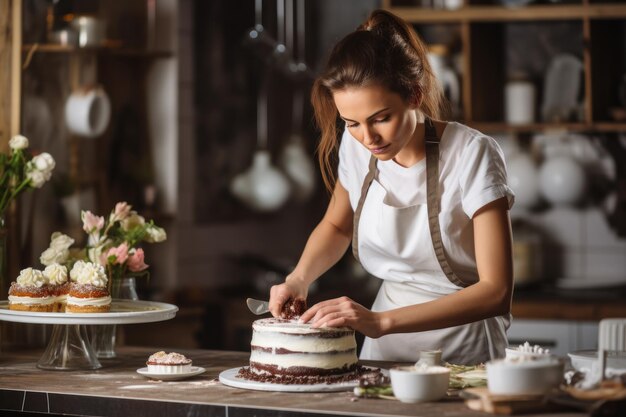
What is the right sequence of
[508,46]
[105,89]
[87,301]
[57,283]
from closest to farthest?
[87,301] < [57,283] < [105,89] < [508,46]

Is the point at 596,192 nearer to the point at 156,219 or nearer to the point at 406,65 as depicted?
the point at 156,219

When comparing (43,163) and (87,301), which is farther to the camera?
(43,163)

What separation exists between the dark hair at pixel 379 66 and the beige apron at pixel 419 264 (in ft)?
0.59

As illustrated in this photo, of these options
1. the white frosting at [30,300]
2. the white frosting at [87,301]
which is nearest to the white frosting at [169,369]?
the white frosting at [87,301]

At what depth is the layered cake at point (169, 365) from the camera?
225 cm

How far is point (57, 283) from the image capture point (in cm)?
250

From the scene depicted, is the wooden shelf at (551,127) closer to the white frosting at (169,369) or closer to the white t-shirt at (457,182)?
the white t-shirt at (457,182)

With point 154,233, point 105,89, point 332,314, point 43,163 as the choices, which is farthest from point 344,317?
point 105,89

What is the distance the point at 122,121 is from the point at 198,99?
56 cm

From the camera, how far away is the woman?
2277mm

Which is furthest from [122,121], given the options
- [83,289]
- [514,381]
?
[514,381]

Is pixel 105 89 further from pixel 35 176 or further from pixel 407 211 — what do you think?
pixel 407 211

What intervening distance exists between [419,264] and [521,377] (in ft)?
2.68

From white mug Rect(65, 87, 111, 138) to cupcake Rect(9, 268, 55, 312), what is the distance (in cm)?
147
